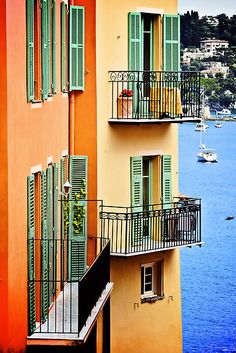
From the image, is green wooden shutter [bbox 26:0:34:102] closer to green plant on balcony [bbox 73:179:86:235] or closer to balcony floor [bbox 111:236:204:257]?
green plant on balcony [bbox 73:179:86:235]

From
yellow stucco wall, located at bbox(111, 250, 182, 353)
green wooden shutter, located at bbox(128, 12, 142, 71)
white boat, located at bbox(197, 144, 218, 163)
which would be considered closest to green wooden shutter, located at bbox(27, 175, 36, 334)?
yellow stucco wall, located at bbox(111, 250, 182, 353)

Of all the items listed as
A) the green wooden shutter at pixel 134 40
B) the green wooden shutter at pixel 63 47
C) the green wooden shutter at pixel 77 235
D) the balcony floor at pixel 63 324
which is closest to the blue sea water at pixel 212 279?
the green wooden shutter at pixel 134 40

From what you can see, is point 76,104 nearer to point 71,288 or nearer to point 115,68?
point 115,68

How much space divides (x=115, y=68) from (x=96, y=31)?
4.10 ft

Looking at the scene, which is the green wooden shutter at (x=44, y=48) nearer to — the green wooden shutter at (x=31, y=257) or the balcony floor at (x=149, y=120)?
the green wooden shutter at (x=31, y=257)

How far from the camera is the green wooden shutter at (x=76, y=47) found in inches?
1196

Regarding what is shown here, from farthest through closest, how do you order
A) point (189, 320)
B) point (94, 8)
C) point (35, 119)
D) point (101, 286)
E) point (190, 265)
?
point (190, 265)
point (189, 320)
point (94, 8)
point (101, 286)
point (35, 119)

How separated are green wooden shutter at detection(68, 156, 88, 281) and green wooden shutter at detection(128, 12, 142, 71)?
9.66 ft

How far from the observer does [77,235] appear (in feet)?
99.3

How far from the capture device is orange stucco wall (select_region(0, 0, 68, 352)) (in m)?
21.0

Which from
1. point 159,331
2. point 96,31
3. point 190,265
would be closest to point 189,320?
point 190,265

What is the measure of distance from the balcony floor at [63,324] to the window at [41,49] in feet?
11.8

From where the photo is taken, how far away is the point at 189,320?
63.8m

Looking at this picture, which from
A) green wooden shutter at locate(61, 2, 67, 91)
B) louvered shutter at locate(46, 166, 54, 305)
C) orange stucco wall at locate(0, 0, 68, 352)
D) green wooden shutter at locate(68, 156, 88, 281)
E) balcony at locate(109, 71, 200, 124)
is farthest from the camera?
balcony at locate(109, 71, 200, 124)
